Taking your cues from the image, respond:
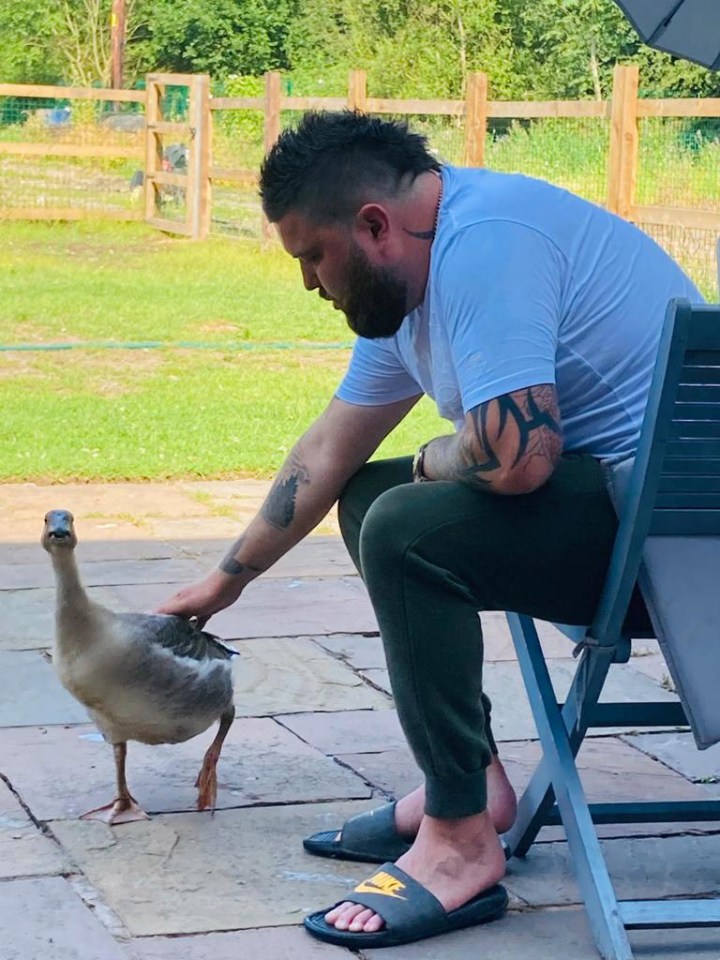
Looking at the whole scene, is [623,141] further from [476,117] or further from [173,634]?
[173,634]

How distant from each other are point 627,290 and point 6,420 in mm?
6411

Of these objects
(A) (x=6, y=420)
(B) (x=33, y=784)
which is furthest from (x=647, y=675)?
(A) (x=6, y=420)

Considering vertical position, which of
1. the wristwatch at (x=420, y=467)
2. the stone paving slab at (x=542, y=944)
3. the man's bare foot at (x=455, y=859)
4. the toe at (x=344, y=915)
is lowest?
the stone paving slab at (x=542, y=944)

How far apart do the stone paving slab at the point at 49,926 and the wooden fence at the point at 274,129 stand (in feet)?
29.1

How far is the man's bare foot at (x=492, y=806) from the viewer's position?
11.3 ft

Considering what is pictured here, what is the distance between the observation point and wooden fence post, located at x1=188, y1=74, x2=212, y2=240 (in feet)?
69.1

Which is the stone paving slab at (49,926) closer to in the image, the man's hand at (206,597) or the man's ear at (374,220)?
the man's hand at (206,597)

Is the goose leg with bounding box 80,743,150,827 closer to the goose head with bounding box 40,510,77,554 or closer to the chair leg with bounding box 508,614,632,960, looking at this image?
the goose head with bounding box 40,510,77,554

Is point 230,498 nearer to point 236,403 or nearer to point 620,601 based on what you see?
point 236,403

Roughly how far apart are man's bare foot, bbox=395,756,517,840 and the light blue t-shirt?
0.77m

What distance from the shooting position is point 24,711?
4379 millimetres

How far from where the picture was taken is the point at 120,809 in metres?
3.61

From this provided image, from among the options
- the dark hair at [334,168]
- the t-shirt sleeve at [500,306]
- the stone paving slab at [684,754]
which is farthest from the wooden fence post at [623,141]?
the t-shirt sleeve at [500,306]

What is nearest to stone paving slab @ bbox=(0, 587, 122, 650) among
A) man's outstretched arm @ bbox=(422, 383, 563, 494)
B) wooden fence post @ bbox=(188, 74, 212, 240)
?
man's outstretched arm @ bbox=(422, 383, 563, 494)
